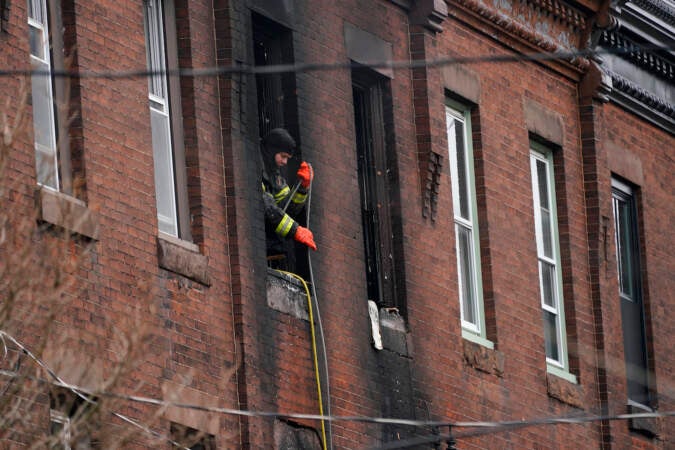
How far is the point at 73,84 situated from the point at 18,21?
804 mm

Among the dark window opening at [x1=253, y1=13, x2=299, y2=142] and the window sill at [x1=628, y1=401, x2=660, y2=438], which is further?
the window sill at [x1=628, y1=401, x2=660, y2=438]

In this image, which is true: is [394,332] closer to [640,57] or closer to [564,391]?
[564,391]

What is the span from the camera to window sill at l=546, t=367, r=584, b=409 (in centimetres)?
2666

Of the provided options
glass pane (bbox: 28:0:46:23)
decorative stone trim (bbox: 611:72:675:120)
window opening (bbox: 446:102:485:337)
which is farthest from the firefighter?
decorative stone trim (bbox: 611:72:675:120)

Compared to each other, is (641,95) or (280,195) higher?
(641,95)

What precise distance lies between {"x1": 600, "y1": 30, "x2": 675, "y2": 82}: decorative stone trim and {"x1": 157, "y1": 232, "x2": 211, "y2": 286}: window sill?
9.39 m

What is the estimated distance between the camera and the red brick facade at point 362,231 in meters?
19.6

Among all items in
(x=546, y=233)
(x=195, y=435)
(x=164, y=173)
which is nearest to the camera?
(x=195, y=435)

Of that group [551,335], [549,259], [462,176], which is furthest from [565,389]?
[462,176]

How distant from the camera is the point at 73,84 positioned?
19438 mm

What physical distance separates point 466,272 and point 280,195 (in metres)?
4.02

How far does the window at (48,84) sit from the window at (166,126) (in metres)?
1.41

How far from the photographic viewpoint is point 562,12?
2788 centimetres

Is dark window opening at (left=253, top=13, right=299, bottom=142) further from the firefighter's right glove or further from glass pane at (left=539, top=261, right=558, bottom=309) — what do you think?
glass pane at (left=539, top=261, right=558, bottom=309)
